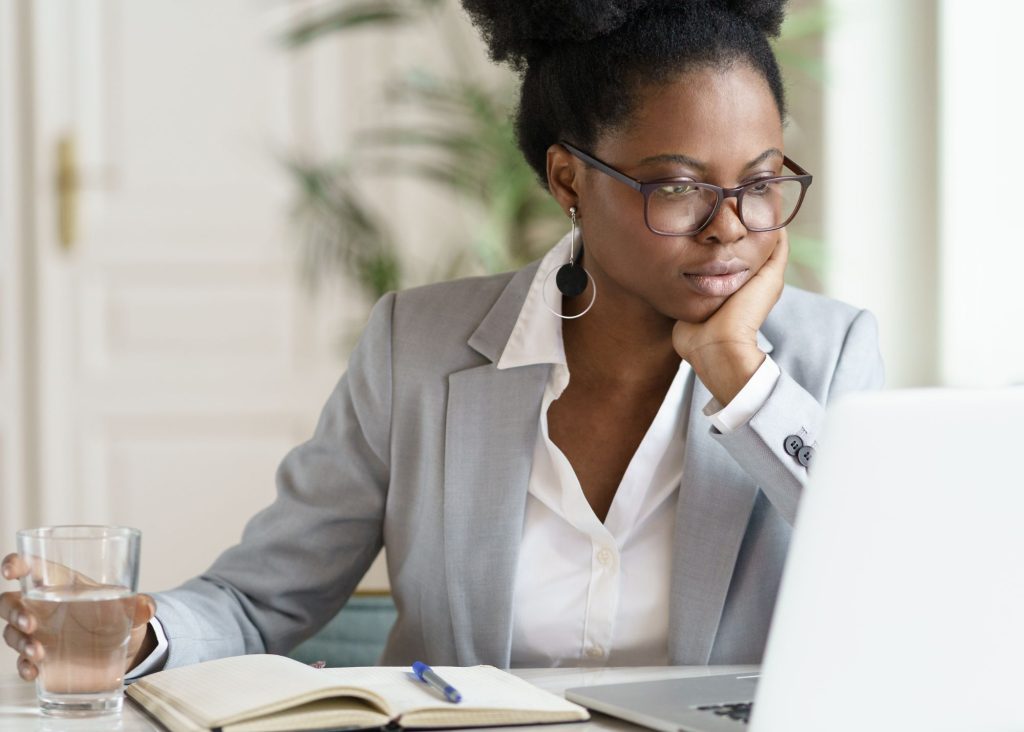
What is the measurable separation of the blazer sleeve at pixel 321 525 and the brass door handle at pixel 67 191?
2304 mm

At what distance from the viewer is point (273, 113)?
369 centimetres

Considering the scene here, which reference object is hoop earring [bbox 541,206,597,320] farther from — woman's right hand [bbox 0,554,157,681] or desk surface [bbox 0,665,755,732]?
woman's right hand [bbox 0,554,157,681]

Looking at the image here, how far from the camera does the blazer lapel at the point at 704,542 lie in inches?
54.9

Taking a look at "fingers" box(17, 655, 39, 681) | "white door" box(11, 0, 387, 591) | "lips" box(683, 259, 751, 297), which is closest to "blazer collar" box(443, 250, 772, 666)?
"lips" box(683, 259, 751, 297)

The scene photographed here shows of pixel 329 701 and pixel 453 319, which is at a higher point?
pixel 453 319

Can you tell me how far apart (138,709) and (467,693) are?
275 mm

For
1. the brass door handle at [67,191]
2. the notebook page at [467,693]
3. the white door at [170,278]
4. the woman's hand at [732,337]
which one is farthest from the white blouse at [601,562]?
the brass door handle at [67,191]

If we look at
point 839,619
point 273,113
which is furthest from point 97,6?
point 839,619

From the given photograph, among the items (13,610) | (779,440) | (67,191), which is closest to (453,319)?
(779,440)

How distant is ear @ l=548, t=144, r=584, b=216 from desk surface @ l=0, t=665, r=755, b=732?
59 centimetres

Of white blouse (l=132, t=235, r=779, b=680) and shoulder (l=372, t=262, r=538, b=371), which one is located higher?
shoulder (l=372, t=262, r=538, b=371)

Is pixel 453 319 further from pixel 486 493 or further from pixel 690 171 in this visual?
pixel 690 171

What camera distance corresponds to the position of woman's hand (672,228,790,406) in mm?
1372

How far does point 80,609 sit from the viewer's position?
1.00 m
